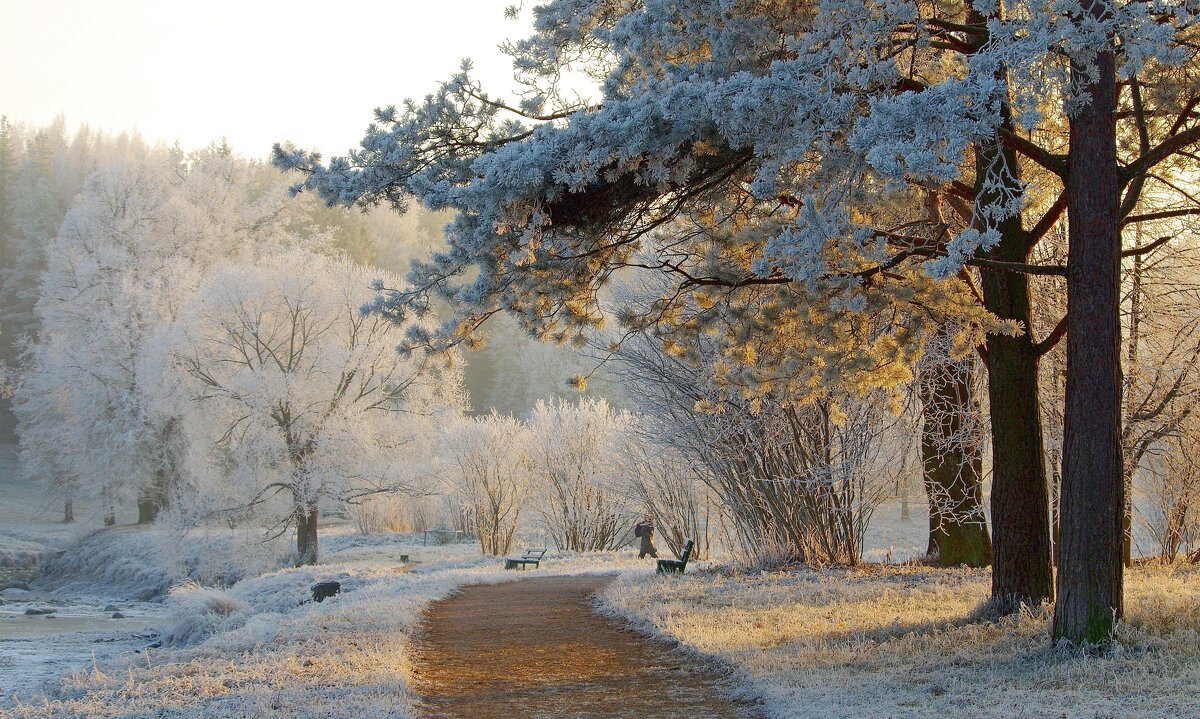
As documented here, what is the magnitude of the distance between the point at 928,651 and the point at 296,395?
17.8 metres

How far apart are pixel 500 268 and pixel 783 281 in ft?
7.49

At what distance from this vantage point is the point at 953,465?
11914 mm

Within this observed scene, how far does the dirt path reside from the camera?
242 inches

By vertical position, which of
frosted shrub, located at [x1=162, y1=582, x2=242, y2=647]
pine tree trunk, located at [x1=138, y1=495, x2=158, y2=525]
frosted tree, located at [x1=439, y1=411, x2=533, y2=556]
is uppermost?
frosted tree, located at [x1=439, y1=411, x2=533, y2=556]

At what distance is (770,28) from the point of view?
6926 millimetres

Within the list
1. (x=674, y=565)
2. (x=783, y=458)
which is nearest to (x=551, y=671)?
(x=783, y=458)

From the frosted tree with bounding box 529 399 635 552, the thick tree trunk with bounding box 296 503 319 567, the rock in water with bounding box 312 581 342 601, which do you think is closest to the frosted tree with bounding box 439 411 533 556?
the frosted tree with bounding box 529 399 635 552

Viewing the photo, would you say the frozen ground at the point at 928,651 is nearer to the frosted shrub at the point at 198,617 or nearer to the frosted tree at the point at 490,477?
the frosted shrub at the point at 198,617

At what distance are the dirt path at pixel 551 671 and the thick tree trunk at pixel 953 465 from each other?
15.3 ft

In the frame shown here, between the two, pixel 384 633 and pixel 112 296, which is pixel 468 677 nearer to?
pixel 384 633

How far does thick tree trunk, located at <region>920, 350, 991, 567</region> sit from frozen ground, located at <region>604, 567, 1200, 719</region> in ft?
4.86

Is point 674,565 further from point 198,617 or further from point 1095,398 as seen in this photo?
point 1095,398

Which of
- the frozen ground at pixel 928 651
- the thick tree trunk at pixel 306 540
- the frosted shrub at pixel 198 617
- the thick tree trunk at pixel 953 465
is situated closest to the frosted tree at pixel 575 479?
the thick tree trunk at pixel 306 540

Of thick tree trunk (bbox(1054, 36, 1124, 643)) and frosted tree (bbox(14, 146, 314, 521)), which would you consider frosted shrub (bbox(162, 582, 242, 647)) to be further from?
frosted tree (bbox(14, 146, 314, 521))
